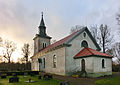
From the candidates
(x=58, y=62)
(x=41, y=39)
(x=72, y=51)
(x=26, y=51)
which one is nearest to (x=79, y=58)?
(x=72, y=51)

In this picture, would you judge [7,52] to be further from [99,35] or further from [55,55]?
[99,35]

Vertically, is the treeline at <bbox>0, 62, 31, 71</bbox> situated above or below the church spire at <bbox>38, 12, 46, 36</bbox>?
below

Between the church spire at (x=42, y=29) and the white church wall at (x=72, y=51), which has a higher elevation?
the church spire at (x=42, y=29)

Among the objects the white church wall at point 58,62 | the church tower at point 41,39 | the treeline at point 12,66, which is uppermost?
the church tower at point 41,39

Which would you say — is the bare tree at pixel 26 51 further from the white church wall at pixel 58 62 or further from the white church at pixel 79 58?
the white church at pixel 79 58

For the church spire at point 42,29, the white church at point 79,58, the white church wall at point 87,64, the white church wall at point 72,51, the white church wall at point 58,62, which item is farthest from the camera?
the church spire at point 42,29

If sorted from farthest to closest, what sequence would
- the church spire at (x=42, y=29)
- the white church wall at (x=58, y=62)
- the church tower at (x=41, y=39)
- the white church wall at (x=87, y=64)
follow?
1. the church spire at (x=42, y=29)
2. the church tower at (x=41, y=39)
3. the white church wall at (x=58, y=62)
4. the white church wall at (x=87, y=64)

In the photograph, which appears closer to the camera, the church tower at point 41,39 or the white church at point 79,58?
the white church at point 79,58

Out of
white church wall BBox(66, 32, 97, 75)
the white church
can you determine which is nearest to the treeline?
the white church

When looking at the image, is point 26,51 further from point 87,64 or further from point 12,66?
point 87,64

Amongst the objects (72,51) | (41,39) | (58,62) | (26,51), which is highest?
(41,39)

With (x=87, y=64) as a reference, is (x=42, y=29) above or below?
above

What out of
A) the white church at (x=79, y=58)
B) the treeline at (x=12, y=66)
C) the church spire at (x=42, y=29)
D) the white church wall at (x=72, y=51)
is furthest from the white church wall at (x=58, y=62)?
the treeline at (x=12, y=66)

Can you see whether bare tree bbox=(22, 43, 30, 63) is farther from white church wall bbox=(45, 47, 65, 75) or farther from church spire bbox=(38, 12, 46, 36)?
white church wall bbox=(45, 47, 65, 75)
